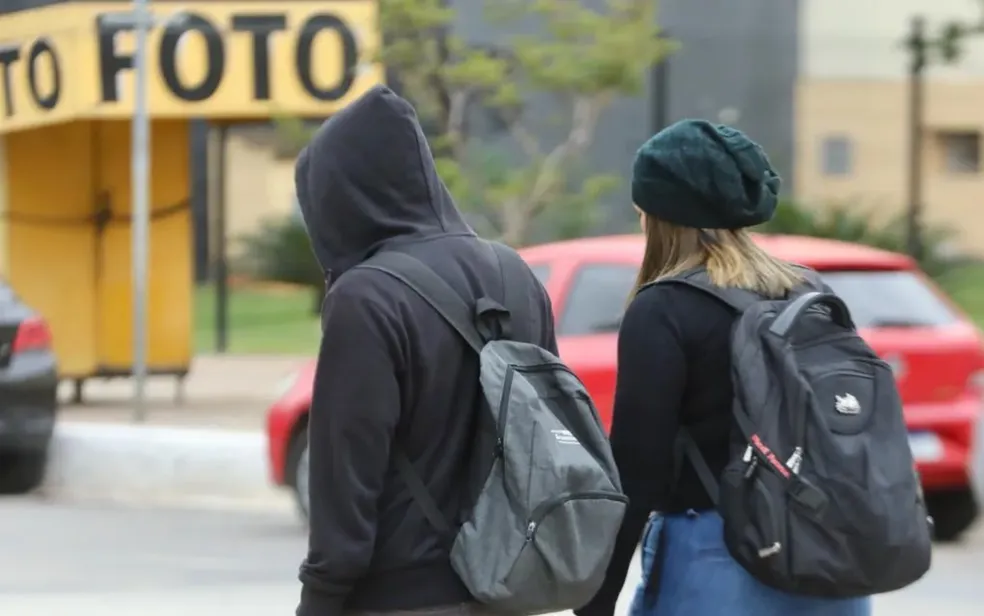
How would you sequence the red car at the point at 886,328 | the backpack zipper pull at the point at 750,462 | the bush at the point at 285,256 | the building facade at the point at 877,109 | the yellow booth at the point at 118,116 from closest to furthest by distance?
the backpack zipper pull at the point at 750,462 < the red car at the point at 886,328 < the yellow booth at the point at 118,116 < the bush at the point at 285,256 < the building facade at the point at 877,109

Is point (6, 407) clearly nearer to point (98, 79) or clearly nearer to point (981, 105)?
point (98, 79)

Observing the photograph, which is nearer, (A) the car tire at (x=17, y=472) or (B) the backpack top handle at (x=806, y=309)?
(B) the backpack top handle at (x=806, y=309)

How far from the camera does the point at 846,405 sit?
2.98m

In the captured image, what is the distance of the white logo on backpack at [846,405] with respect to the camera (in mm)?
2982

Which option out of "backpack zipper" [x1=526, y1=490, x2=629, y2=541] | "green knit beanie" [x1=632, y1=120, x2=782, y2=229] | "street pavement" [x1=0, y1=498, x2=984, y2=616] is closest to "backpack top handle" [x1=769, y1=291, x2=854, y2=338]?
"green knit beanie" [x1=632, y1=120, x2=782, y2=229]

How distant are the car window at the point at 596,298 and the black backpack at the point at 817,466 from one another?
541cm

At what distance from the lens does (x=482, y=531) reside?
2926 mm

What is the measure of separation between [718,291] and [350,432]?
72cm

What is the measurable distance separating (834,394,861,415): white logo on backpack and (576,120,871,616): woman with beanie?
8.6 inches

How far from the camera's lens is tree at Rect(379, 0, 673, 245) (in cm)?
1388

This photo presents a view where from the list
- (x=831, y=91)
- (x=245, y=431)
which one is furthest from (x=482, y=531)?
(x=831, y=91)

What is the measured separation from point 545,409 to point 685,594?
1.56 ft

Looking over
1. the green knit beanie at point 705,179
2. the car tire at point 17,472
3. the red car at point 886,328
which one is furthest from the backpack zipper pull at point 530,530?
the car tire at point 17,472

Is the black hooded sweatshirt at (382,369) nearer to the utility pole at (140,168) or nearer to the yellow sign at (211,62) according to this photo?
the utility pole at (140,168)
